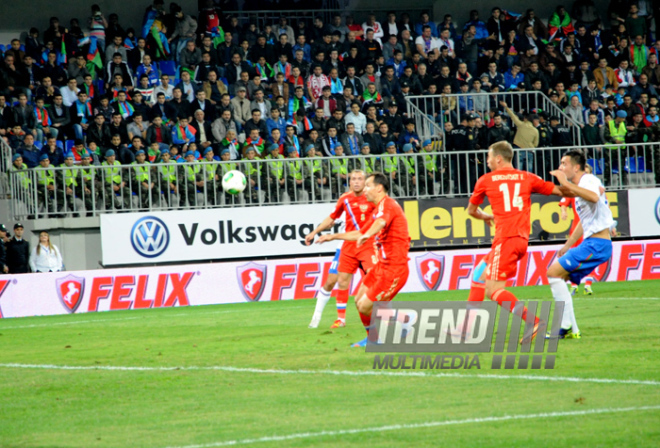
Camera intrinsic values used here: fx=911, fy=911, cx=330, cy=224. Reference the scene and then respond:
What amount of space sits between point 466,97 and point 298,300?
26.1 ft

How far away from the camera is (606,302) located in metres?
15.1

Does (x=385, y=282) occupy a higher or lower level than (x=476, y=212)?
lower

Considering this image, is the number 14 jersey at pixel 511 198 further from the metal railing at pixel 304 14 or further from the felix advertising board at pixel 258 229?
Answer: the metal railing at pixel 304 14

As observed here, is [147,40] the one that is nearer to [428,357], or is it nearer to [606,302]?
[606,302]

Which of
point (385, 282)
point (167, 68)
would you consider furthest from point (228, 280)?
point (385, 282)

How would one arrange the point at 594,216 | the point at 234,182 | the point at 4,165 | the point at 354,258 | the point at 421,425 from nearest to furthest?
1. the point at 421,425
2. the point at 594,216
3. the point at 354,258
4. the point at 234,182
5. the point at 4,165

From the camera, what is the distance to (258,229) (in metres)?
21.0

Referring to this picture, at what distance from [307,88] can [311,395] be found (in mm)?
17130

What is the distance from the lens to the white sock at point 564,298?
10109 millimetres

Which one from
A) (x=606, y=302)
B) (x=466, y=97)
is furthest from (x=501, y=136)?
(x=606, y=302)

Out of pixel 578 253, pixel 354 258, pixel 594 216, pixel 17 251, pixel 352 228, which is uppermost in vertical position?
pixel 594 216

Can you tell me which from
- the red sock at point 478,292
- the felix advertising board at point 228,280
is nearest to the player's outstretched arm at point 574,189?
the red sock at point 478,292

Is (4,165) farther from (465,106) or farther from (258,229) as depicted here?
(465,106)

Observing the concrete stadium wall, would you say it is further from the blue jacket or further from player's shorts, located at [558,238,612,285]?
player's shorts, located at [558,238,612,285]
